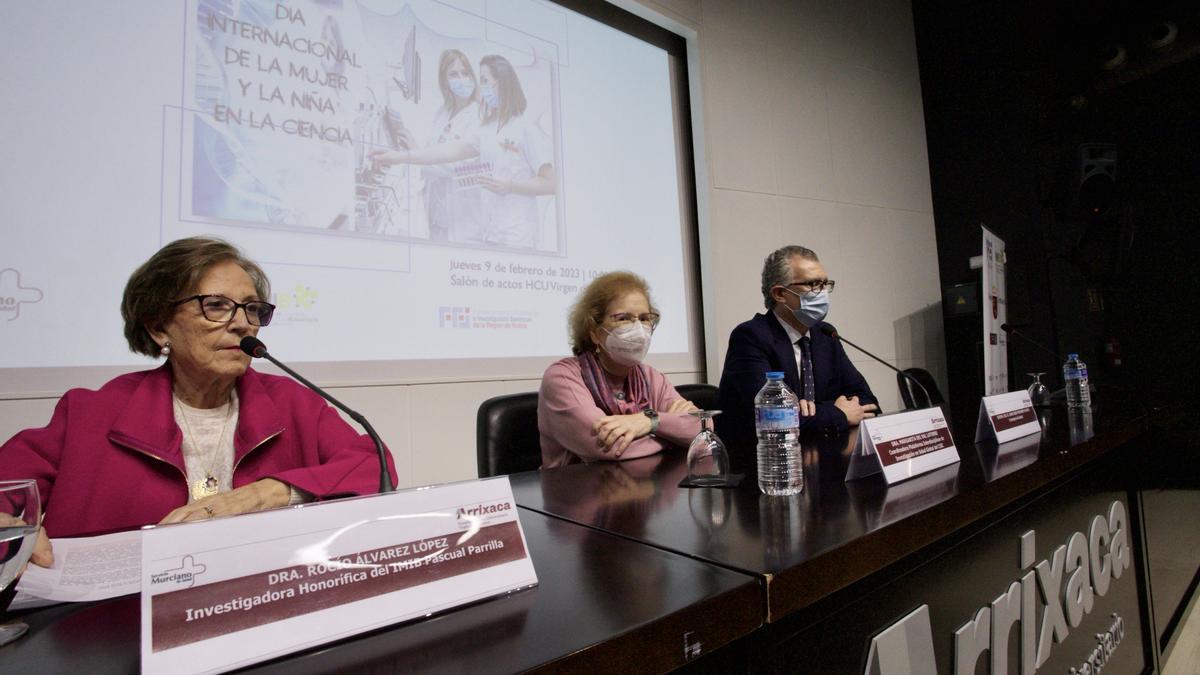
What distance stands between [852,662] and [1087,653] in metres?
Result: 1.00

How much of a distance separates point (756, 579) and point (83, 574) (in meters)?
0.69

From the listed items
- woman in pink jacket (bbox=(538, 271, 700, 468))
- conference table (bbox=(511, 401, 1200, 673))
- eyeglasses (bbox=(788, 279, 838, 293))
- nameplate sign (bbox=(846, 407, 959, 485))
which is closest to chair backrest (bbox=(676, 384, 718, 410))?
woman in pink jacket (bbox=(538, 271, 700, 468))

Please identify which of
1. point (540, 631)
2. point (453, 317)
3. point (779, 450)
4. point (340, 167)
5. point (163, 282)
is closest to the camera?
point (540, 631)

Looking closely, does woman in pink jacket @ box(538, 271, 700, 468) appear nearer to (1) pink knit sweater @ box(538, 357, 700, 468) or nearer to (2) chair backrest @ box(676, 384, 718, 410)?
(1) pink knit sweater @ box(538, 357, 700, 468)

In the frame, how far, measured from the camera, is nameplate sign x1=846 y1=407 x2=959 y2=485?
86 centimetres

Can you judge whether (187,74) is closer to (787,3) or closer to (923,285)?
(787,3)

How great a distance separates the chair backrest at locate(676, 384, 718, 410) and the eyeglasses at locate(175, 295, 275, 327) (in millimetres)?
1355

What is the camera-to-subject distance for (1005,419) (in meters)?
1.28

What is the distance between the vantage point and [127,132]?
1.61m

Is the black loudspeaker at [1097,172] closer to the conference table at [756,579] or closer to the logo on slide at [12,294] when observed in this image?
the conference table at [756,579]

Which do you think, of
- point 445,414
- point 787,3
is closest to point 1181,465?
point 445,414

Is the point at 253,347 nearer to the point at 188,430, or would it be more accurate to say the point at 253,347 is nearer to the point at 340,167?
the point at 188,430

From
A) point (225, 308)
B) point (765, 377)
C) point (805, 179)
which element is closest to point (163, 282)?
point (225, 308)

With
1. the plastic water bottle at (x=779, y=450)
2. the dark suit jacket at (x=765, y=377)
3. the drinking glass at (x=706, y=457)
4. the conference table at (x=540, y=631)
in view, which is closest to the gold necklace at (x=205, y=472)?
the conference table at (x=540, y=631)
